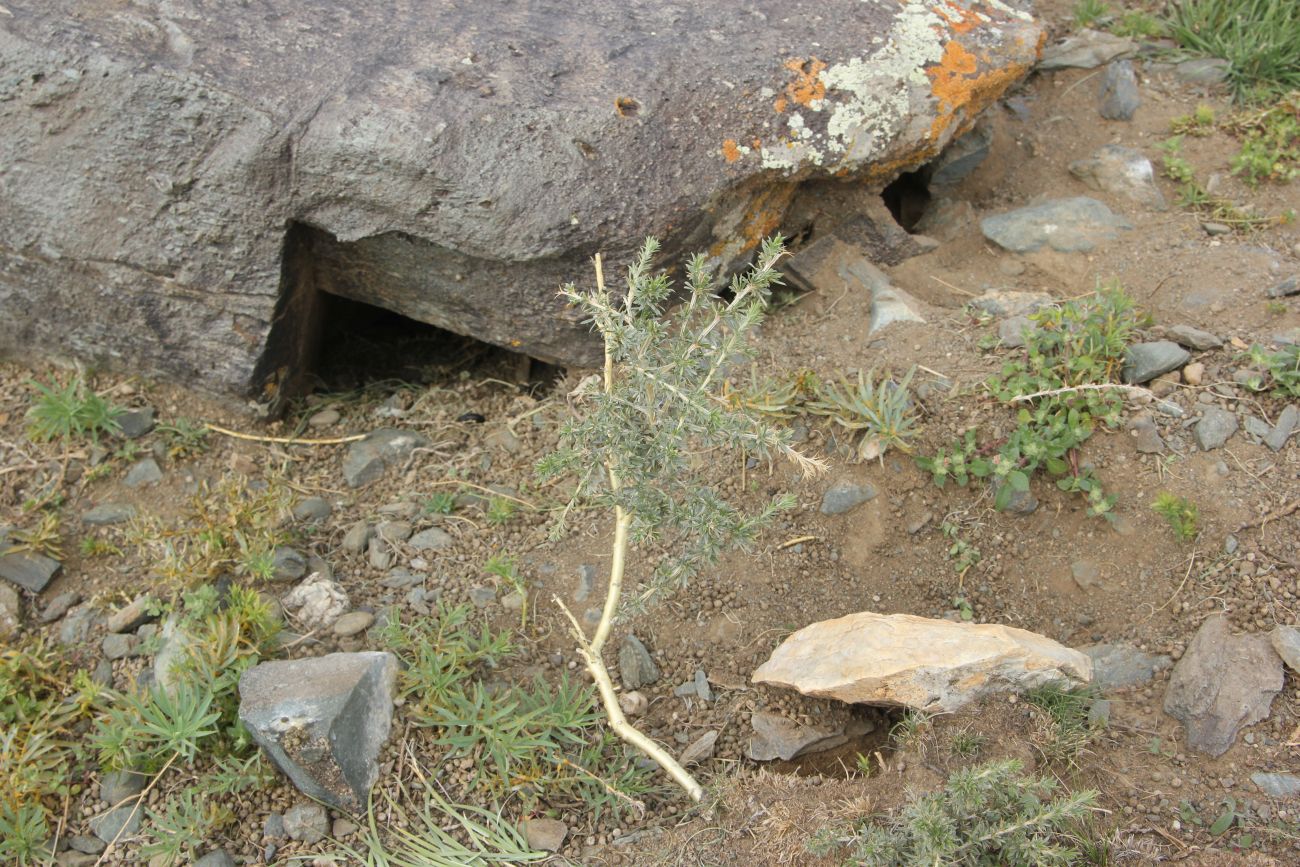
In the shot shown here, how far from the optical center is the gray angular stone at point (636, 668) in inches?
109

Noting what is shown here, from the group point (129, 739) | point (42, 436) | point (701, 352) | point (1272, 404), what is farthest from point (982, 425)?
point (42, 436)

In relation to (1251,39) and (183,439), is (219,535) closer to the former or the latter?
(183,439)

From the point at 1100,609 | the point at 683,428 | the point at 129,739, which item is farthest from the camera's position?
the point at 1100,609

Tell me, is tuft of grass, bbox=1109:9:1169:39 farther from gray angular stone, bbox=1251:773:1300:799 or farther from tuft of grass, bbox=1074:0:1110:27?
gray angular stone, bbox=1251:773:1300:799

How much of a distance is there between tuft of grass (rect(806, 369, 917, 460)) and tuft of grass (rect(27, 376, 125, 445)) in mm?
2136

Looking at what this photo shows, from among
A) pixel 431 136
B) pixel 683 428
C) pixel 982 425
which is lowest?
pixel 982 425

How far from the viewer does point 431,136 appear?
2986mm

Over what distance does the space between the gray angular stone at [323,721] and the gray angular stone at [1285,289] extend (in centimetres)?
283

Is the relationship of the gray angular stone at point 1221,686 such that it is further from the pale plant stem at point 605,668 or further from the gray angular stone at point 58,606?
the gray angular stone at point 58,606

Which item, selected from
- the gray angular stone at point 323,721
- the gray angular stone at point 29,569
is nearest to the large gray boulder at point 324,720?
the gray angular stone at point 323,721

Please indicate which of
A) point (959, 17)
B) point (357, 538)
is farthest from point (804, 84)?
point (357, 538)

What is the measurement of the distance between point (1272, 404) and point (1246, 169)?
1.21 meters

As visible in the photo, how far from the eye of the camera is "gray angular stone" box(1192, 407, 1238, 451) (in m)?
3.02

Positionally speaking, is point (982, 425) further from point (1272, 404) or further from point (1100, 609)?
point (1272, 404)
